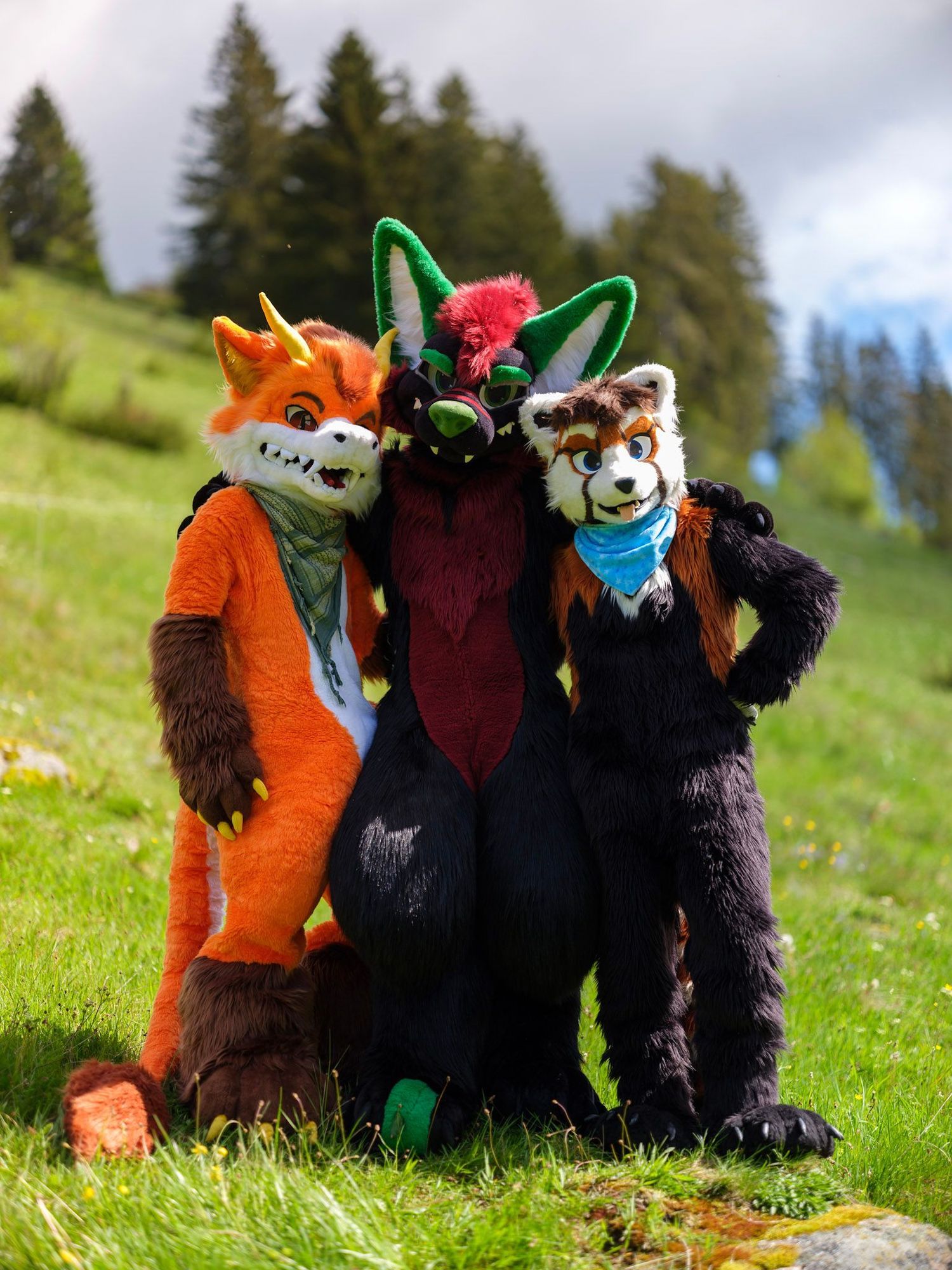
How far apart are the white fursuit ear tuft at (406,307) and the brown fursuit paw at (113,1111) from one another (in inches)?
95.9

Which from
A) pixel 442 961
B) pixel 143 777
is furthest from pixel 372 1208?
pixel 143 777

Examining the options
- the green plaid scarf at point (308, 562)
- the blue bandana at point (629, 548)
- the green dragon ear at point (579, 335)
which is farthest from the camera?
the green dragon ear at point (579, 335)

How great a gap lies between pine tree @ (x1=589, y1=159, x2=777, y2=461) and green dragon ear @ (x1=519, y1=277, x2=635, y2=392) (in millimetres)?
27758

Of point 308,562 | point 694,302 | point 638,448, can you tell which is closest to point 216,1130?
point 308,562

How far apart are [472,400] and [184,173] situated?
37066 millimetres

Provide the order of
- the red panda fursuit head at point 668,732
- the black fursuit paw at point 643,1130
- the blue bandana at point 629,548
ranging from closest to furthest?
the black fursuit paw at point 643,1130 < the red panda fursuit head at point 668,732 < the blue bandana at point 629,548

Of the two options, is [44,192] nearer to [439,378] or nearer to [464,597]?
[439,378]

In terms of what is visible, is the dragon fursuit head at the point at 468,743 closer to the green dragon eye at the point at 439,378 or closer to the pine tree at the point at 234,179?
the green dragon eye at the point at 439,378

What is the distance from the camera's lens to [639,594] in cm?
350

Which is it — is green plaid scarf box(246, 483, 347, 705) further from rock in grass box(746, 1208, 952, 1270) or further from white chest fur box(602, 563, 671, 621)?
rock in grass box(746, 1208, 952, 1270)

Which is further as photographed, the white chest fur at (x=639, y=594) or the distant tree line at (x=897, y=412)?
the distant tree line at (x=897, y=412)

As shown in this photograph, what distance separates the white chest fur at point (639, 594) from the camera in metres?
3.50

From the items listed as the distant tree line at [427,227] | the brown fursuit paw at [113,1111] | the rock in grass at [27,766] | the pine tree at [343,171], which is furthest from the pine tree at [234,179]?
the brown fursuit paw at [113,1111]

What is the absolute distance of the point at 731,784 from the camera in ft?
11.2
